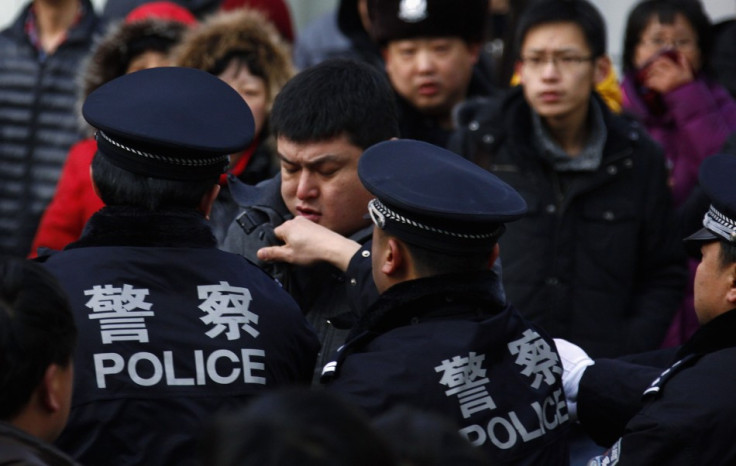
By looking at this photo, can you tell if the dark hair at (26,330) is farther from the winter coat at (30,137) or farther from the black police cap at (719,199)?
the winter coat at (30,137)

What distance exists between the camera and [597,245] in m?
4.95

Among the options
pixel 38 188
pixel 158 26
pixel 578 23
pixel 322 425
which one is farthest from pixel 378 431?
pixel 38 188

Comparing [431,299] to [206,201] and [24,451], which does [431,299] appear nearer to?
[206,201]

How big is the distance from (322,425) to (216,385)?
1302 millimetres

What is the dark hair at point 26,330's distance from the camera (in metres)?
2.34

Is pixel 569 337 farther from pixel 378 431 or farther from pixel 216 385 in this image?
pixel 378 431

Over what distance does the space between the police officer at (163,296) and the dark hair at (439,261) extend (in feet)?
1.10

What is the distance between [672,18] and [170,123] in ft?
12.3

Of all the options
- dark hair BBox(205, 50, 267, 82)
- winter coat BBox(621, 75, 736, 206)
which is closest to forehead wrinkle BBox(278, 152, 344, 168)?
dark hair BBox(205, 50, 267, 82)

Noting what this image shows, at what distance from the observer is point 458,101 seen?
219 inches

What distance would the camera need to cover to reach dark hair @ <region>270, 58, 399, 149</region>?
3711mm

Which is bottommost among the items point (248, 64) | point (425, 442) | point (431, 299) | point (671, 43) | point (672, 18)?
point (248, 64)

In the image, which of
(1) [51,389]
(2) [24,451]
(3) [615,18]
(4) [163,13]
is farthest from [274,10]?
(2) [24,451]

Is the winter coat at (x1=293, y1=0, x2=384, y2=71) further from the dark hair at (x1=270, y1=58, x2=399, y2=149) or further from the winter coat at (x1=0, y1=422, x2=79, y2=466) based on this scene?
the winter coat at (x1=0, y1=422, x2=79, y2=466)
